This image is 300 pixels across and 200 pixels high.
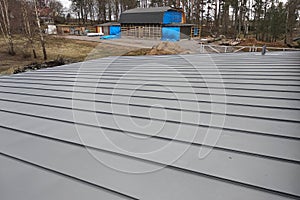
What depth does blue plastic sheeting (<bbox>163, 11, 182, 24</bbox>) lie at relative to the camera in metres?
21.8

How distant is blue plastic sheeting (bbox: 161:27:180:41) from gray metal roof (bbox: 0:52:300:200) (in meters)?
19.9

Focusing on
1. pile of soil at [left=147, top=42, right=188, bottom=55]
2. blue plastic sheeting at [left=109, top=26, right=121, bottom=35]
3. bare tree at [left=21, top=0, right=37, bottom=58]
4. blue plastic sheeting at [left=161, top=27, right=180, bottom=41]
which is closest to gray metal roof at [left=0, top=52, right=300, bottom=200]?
pile of soil at [left=147, top=42, right=188, bottom=55]

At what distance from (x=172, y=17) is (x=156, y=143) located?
23.6 m

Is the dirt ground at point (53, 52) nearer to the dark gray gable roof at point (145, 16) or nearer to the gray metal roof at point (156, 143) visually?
the dark gray gable roof at point (145, 16)

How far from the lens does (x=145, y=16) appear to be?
22375mm

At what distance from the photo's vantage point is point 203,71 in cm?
287

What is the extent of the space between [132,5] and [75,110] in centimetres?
3363

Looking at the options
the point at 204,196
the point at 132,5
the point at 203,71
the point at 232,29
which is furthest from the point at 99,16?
the point at 204,196

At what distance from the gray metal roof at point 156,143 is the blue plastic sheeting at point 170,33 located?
1994cm

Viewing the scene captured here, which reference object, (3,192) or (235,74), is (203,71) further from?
(3,192)

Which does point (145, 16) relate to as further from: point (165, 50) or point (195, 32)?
point (165, 50)

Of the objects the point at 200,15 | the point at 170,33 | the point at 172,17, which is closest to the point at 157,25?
the point at 170,33

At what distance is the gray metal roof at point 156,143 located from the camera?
84 cm

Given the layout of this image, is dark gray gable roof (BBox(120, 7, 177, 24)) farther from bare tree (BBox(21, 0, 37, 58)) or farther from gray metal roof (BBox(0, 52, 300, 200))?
gray metal roof (BBox(0, 52, 300, 200))
